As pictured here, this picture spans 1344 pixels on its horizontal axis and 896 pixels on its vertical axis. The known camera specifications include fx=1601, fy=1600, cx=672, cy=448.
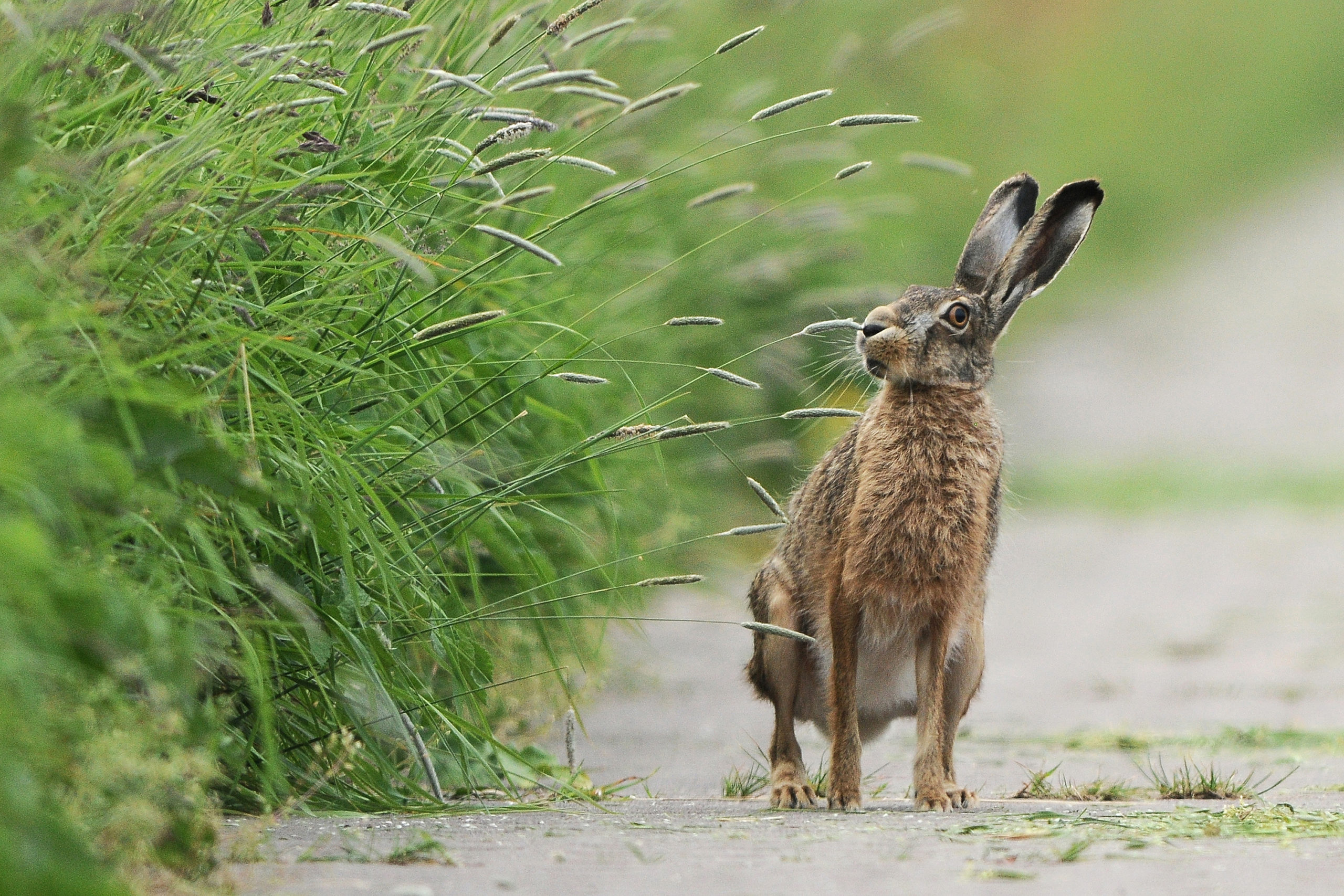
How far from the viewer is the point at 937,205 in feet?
39.7

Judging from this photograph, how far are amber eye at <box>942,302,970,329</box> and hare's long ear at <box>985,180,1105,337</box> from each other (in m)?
0.11

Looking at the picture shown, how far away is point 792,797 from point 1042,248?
5.20ft

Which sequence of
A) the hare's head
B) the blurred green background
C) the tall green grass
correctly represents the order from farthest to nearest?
the blurred green background → the hare's head → the tall green grass

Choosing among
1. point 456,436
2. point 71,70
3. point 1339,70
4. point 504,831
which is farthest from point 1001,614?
point 1339,70

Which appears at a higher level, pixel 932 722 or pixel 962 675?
pixel 962 675

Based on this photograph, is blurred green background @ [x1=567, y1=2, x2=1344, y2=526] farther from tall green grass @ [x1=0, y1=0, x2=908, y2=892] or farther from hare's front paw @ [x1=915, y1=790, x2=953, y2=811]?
hare's front paw @ [x1=915, y1=790, x2=953, y2=811]

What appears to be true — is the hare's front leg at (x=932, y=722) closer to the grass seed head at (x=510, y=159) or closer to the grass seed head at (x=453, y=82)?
the grass seed head at (x=510, y=159)

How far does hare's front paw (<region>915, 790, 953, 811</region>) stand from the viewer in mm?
3838

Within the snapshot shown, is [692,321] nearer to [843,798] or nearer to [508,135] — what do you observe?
[508,135]

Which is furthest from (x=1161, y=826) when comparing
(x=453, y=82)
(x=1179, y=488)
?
(x=1179, y=488)

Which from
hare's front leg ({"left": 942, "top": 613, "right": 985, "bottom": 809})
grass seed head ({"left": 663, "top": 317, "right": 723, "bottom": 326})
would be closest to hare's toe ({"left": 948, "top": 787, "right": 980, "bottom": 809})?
hare's front leg ({"left": 942, "top": 613, "right": 985, "bottom": 809})

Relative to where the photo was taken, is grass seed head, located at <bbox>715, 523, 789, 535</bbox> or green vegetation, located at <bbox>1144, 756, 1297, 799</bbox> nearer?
grass seed head, located at <bbox>715, 523, 789, 535</bbox>

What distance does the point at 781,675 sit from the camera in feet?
14.0

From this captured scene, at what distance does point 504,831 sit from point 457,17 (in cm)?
219
